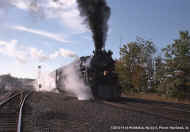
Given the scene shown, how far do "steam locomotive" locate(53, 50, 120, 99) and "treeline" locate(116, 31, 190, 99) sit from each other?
29.0 feet

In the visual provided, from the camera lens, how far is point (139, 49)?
100.0 feet

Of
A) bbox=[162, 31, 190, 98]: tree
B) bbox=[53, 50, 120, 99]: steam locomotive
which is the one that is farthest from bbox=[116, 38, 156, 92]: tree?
bbox=[53, 50, 120, 99]: steam locomotive

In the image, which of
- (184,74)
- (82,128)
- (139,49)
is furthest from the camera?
(139,49)

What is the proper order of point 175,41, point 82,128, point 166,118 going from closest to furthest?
point 82,128
point 166,118
point 175,41

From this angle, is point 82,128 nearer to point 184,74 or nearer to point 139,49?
point 184,74

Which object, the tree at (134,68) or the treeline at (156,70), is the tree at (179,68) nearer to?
the treeline at (156,70)

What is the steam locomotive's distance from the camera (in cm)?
1288

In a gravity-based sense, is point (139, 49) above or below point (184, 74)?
above

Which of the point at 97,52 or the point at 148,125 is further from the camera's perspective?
the point at 97,52

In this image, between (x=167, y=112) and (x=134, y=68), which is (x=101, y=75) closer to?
(x=167, y=112)

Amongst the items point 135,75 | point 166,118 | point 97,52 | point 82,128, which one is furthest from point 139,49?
point 82,128

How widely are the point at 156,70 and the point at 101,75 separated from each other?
1569 centimetres

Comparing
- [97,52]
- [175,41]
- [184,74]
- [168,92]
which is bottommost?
[168,92]

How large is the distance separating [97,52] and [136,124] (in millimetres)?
8491
